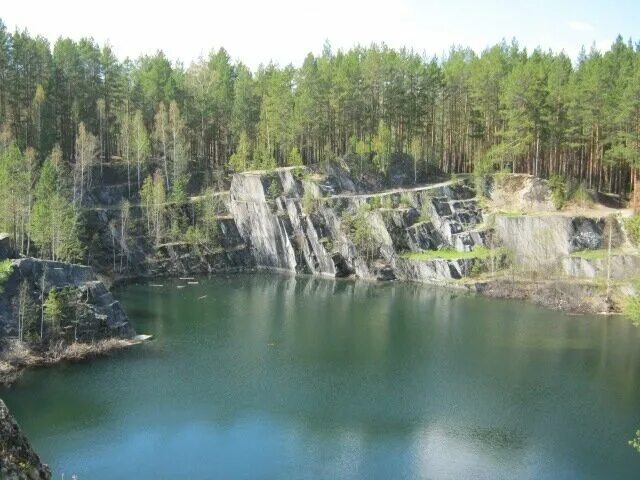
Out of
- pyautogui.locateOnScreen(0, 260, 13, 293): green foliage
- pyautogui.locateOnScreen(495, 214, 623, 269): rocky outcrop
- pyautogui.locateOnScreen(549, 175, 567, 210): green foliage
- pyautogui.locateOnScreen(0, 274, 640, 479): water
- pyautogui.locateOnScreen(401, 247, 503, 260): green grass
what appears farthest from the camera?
pyautogui.locateOnScreen(549, 175, 567, 210): green foliage

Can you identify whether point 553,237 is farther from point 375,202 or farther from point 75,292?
point 75,292

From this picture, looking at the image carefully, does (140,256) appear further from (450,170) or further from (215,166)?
(450,170)

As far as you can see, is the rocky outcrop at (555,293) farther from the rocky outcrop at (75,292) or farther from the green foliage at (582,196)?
the rocky outcrop at (75,292)

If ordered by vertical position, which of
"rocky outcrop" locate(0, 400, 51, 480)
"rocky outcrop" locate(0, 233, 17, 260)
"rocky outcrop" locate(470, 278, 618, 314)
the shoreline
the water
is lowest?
the water

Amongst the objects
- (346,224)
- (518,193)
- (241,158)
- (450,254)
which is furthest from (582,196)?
(241,158)

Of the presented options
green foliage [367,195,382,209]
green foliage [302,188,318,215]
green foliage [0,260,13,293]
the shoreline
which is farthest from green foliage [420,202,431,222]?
green foliage [0,260,13,293]

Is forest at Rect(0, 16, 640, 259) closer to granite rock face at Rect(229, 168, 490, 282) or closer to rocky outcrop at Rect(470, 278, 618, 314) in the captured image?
granite rock face at Rect(229, 168, 490, 282)

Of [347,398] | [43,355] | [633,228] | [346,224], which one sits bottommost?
[347,398]

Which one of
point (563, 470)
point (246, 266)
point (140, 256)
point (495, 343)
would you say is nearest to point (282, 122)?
point (246, 266)
